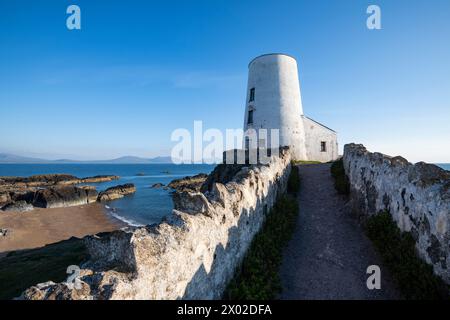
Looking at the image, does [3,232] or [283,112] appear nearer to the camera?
[3,232]

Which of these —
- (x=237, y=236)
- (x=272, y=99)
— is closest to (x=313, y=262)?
(x=237, y=236)

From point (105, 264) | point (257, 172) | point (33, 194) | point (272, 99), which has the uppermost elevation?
point (272, 99)

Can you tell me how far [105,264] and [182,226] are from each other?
4.69ft

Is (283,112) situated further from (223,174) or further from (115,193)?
(115,193)

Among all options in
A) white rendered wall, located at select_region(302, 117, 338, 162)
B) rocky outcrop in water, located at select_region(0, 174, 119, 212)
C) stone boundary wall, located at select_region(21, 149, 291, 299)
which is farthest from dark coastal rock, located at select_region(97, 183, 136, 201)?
stone boundary wall, located at select_region(21, 149, 291, 299)

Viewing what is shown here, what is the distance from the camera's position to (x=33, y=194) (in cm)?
4094

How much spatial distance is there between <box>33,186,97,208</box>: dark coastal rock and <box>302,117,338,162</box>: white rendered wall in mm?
38296

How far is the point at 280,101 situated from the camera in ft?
91.4

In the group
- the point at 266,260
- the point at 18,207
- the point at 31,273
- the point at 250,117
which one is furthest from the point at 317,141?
the point at 18,207

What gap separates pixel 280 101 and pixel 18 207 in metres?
39.5

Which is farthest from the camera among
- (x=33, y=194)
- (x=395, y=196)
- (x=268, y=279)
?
(x=33, y=194)

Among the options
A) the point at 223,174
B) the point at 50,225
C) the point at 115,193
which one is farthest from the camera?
the point at 115,193
